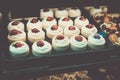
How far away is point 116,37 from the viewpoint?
2258 mm

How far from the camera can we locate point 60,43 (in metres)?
2.02

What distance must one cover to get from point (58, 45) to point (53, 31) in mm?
224

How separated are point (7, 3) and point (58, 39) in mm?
575

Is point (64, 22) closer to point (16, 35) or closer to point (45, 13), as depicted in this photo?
point (45, 13)

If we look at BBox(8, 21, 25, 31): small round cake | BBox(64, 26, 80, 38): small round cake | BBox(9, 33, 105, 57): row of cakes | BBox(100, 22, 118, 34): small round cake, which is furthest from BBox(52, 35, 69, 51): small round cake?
BBox(100, 22, 118, 34): small round cake

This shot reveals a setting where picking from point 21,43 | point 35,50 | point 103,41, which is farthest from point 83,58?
point 21,43

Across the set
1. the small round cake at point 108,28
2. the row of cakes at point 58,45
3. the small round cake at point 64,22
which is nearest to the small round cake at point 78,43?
the row of cakes at point 58,45

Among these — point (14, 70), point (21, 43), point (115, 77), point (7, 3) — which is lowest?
point (115, 77)

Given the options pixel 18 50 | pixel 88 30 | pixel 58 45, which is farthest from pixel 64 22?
pixel 18 50

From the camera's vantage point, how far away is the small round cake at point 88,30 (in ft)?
7.20

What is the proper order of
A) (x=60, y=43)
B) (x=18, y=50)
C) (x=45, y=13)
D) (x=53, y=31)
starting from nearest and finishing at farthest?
(x=18, y=50), (x=60, y=43), (x=53, y=31), (x=45, y=13)

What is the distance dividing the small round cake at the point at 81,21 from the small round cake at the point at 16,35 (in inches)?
20.9

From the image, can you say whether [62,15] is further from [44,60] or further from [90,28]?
[44,60]

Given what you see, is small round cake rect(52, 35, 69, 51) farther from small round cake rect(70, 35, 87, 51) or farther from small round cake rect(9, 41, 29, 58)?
small round cake rect(9, 41, 29, 58)
